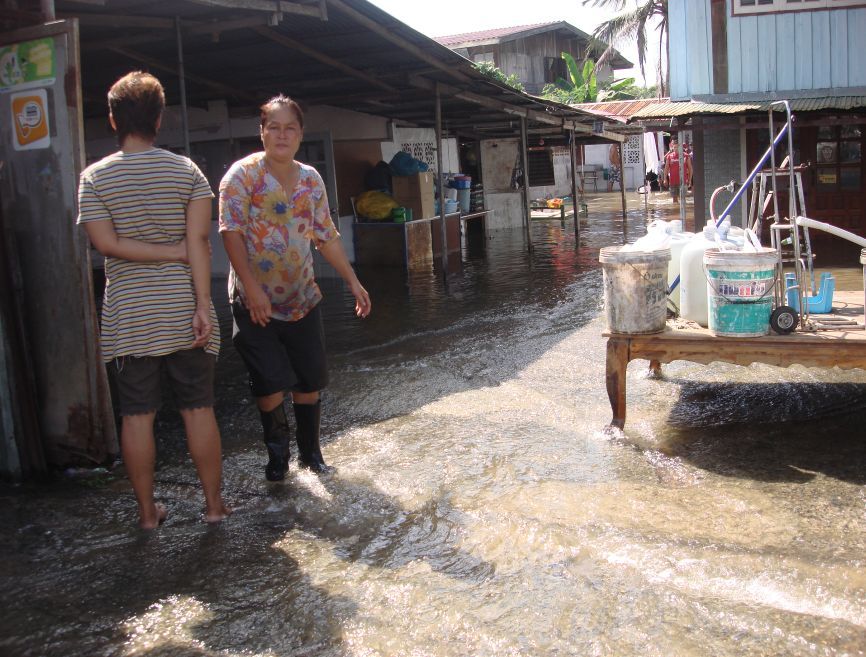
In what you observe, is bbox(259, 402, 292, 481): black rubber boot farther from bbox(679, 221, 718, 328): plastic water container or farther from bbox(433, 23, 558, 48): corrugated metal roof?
bbox(433, 23, 558, 48): corrugated metal roof

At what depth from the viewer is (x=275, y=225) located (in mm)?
4031

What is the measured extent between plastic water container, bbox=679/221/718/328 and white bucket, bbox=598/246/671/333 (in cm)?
35

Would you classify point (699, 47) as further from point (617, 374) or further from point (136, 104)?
point (136, 104)

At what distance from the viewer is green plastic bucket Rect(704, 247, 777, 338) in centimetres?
441

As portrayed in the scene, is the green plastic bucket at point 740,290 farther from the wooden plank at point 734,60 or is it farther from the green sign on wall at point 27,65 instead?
the wooden plank at point 734,60

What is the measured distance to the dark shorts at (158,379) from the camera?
3557mm

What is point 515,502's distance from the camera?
157 inches

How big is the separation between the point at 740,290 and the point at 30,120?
3814mm

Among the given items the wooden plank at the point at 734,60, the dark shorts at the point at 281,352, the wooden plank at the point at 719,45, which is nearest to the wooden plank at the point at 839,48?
the wooden plank at the point at 734,60

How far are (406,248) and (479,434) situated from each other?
28.7 ft

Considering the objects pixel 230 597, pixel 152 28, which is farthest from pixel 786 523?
pixel 152 28

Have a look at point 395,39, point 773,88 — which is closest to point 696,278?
point 395,39

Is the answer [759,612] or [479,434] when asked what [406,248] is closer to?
[479,434]

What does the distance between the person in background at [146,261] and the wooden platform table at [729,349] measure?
2.38 meters
